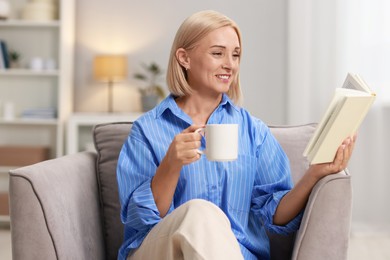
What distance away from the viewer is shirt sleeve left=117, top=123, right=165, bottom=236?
1.52 meters

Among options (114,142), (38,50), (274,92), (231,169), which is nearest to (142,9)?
(38,50)

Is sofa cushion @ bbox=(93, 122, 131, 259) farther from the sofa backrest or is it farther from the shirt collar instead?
the shirt collar

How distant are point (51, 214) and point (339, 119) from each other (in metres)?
0.69

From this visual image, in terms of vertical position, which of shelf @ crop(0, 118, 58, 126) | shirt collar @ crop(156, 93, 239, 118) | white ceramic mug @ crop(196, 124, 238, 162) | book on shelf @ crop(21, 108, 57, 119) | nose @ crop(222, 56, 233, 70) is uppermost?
nose @ crop(222, 56, 233, 70)

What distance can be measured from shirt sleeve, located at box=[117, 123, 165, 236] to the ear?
0.22m

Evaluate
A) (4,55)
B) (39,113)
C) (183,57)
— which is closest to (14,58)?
(4,55)

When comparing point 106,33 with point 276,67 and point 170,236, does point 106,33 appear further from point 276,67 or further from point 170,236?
point 170,236

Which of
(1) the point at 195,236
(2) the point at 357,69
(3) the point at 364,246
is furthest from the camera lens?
(2) the point at 357,69

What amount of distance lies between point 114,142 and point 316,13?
2.76 meters

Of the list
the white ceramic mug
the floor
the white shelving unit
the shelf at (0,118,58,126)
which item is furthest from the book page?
the white shelving unit

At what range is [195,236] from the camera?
1.26 meters

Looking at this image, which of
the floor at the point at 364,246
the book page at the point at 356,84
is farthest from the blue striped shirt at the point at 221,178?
the floor at the point at 364,246

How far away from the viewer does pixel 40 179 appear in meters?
1.46

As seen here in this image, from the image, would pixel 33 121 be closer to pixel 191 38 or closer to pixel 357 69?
pixel 357 69
